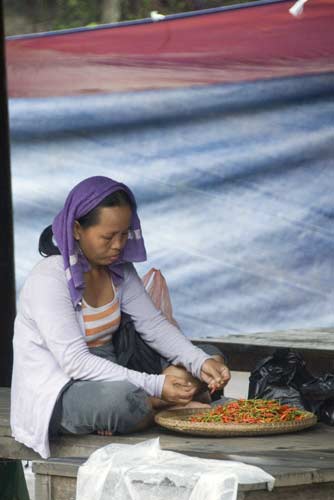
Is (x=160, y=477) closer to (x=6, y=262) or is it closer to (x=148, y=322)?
(x=148, y=322)

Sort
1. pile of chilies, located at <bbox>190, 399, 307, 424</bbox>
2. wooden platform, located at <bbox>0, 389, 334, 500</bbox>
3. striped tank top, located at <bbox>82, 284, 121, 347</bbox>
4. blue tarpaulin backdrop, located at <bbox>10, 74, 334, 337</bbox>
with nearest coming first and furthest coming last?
wooden platform, located at <bbox>0, 389, 334, 500</bbox>
pile of chilies, located at <bbox>190, 399, 307, 424</bbox>
striped tank top, located at <bbox>82, 284, 121, 347</bbox>
blue tarpaulin backdrop, located at <bbox>10, 74, 334, 337</bbox>

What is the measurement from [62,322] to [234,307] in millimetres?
1879

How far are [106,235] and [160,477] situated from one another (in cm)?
118

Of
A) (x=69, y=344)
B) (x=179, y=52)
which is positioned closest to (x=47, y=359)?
(x=69, y=344)

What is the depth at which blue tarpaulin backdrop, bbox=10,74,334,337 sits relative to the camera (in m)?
5.84

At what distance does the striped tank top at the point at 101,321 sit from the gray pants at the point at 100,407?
0.28m

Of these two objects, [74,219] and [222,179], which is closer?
[74,219]

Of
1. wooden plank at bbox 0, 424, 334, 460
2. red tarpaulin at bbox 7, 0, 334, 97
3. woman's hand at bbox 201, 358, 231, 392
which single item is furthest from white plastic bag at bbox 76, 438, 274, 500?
red tarpaulin at bbox 7, 0, 334, 97

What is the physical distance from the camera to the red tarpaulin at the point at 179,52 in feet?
18.9

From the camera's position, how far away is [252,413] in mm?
4258

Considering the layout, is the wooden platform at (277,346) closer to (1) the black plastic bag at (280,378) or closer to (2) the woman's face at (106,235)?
(1) the black plastic bag at (280,378)

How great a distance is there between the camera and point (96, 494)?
3.47 metres

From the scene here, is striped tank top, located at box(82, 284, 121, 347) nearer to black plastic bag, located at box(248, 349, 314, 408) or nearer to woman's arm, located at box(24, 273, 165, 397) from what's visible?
woman's arm, located at box(24, 273, 165, 397)

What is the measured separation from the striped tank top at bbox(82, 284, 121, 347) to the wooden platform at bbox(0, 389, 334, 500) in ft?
1.38
